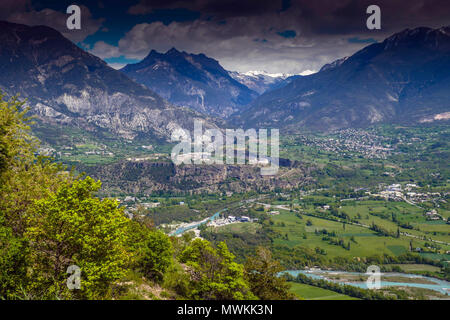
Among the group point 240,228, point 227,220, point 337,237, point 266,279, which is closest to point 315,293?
point 337,237

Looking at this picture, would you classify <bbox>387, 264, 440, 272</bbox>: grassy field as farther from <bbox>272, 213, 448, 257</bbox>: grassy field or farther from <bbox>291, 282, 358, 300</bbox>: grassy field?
<bbox>291, 282, 358, 300</bbox>: grassy field

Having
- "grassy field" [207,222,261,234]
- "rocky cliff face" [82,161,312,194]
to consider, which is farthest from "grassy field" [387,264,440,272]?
"rocky cliff face" [82,161,312,194]

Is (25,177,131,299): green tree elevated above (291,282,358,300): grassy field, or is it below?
above

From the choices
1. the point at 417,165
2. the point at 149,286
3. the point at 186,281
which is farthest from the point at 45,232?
the point at 417,165

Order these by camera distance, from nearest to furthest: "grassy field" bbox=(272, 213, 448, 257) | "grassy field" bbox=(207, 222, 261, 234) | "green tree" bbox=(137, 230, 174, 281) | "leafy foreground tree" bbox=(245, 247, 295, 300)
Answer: "leafy foreground tree" bbox=(245, 247, 295, 300) → "green tree" bbox=(137, 230, 174, 281) → "grassy field" bbox=(272, 213, 448, 257) → "grassy field" bbox=(207, 222, 261, 234)

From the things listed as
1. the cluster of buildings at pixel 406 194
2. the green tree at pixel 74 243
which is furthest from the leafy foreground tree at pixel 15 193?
the cluster of buildings at pixel 406 194

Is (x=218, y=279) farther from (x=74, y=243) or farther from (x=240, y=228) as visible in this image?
(x=240, y=228)
